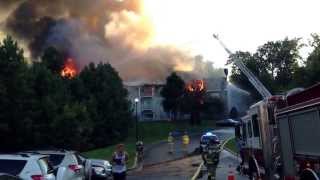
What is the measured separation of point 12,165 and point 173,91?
83.0 metres

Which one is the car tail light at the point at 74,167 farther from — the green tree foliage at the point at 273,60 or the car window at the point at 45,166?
the green tree foliage at the point at 273,60

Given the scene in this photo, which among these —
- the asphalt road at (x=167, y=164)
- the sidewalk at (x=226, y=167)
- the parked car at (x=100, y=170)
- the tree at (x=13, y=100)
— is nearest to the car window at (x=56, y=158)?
the parked car at (x=100, y=170)

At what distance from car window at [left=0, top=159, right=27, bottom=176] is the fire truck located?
5.37 m

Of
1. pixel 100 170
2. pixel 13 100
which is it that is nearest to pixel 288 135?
pixel 100 170

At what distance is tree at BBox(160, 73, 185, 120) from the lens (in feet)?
313

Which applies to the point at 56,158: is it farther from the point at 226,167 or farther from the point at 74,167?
the point at 226,167

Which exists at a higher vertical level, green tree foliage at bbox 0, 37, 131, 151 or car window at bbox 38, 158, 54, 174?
green tree foliage at bbox 0, 37, 131, 151

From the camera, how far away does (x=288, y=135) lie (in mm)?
12133

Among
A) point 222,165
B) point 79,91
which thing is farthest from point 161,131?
point 222,165

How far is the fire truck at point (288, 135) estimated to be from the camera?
33.2 ft

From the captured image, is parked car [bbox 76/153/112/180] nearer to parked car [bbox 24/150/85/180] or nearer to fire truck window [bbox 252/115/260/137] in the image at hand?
parked car [bbox 24/150/85/180]

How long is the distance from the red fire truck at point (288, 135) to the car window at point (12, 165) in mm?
5378

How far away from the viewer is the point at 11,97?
38250mm

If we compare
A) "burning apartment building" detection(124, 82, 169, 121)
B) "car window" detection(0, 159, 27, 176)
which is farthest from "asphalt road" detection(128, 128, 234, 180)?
"burning apartment building" detection(124, 82, 169, 121)
